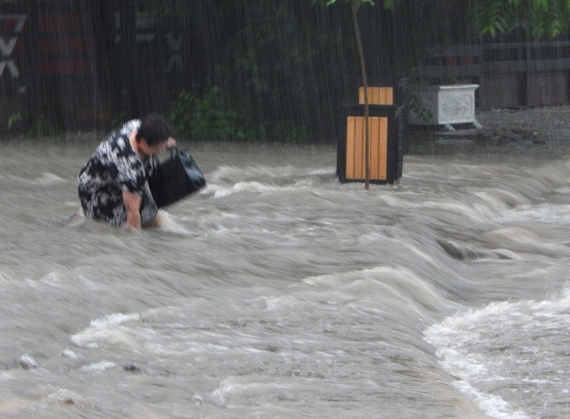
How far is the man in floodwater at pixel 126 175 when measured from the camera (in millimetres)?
7855

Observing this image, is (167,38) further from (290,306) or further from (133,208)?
(290,306)

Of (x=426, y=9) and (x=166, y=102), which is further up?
(x=426, y=9)

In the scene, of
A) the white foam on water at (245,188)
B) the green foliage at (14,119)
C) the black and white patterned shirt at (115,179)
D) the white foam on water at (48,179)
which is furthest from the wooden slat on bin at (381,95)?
the green foliage at (14,119)

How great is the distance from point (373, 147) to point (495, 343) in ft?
18.8

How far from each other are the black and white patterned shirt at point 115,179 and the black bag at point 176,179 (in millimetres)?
68

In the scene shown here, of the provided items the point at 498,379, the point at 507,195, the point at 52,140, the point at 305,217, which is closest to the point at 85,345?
the point at 498,379

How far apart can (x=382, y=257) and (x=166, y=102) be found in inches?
418

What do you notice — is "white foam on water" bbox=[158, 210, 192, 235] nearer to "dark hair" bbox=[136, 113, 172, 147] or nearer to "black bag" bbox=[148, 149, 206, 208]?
"black bag" bbox=[148, 149, 206, 208]

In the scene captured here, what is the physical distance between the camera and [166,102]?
18.3 meters

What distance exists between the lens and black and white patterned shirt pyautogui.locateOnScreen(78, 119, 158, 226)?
26.1 feet

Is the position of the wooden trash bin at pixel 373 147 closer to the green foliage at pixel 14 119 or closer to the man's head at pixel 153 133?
the man's head at pixel 153 133

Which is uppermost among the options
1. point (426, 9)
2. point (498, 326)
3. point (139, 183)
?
point (426, 9)

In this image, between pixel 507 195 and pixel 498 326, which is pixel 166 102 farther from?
pixel 498 326

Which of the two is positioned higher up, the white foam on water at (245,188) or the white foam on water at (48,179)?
the white foam on water at (48,179)
